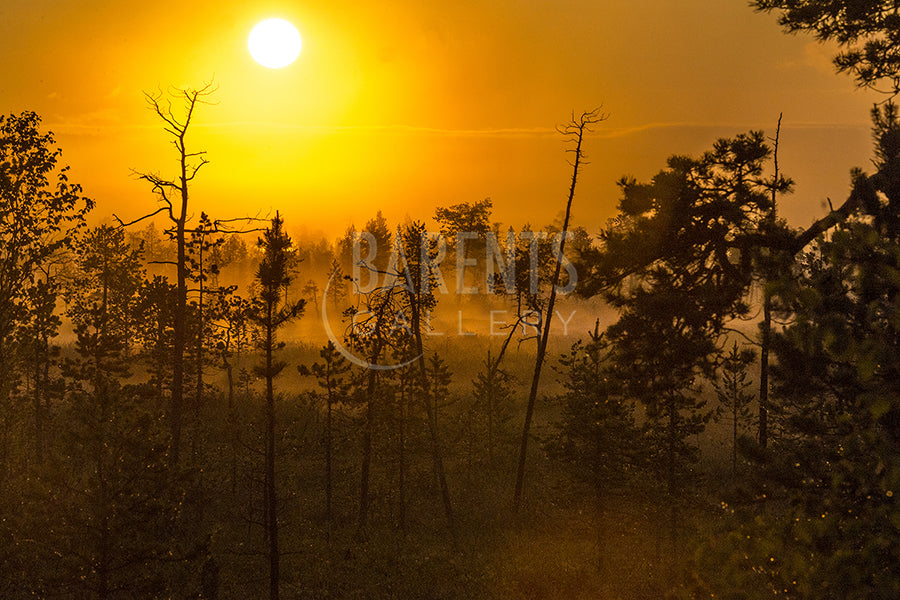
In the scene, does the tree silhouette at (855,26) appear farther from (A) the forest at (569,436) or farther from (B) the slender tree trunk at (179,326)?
(B) the slender tree trunk at (179,326)

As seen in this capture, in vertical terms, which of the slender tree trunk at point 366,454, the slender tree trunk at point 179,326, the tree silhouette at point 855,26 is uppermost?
the tree silhouette at point 855,26

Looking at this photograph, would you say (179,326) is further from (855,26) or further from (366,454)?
(855,26)

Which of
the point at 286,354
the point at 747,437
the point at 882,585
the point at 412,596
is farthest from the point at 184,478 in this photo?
the point at 286,354

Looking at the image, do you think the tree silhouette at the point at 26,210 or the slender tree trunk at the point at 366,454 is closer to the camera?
the tree silhouette at the point at 26,210

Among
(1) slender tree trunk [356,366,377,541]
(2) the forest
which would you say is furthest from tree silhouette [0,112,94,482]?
(1) slender tree trunk [356,366,377,541]

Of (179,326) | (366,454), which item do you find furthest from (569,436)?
(179,326)

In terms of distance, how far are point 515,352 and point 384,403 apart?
36.5 metres

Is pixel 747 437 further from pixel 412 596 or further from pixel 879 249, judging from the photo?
pixel 412 596

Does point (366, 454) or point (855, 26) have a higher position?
point (855, 26)

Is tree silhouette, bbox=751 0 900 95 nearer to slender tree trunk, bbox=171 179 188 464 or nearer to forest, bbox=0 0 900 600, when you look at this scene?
forest, bbox=0 0 900 600

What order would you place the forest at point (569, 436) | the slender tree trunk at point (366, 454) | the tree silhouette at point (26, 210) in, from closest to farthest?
1. the forest at point (569, 436)
2. the tree silhouette at point (26, 210)
3. the slender tree trunk at point (366, 454)

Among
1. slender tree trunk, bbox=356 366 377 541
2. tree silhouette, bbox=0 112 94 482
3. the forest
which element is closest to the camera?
the forest

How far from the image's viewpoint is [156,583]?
13281 mm

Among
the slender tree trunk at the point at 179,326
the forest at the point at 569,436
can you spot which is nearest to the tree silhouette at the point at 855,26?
the forest at the point at 569,436
